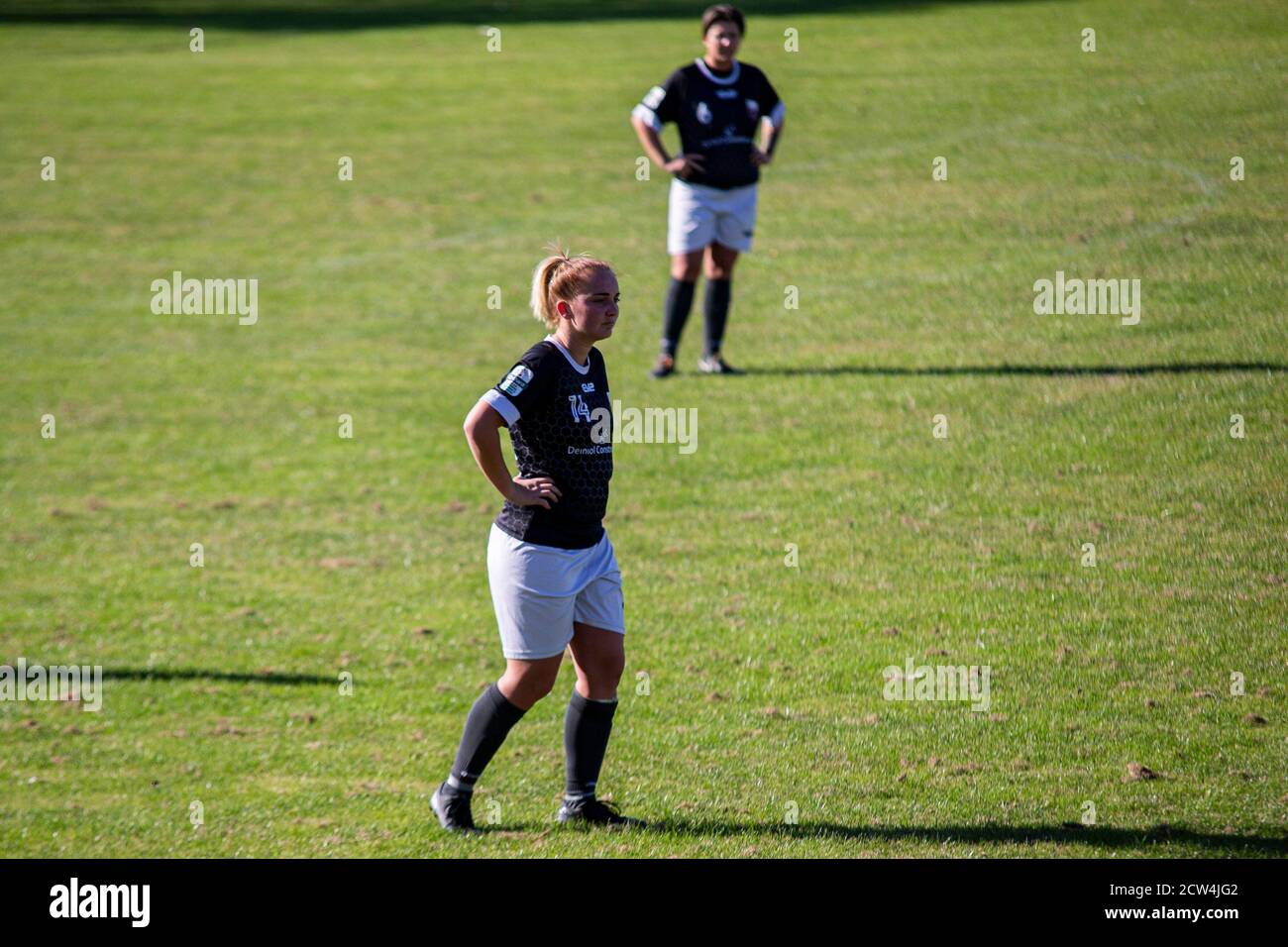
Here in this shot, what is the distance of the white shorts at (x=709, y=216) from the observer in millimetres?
13273

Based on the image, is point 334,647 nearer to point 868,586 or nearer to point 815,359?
point 868,586

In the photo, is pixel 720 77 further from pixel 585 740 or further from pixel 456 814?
pixel 456 814

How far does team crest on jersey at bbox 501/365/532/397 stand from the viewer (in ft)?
20.3

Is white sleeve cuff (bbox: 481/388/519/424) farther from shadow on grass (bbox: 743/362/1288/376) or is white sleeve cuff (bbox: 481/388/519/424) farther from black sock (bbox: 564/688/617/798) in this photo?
shadow on grass (bbox: 743/362/1288/376)

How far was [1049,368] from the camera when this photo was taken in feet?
43.0

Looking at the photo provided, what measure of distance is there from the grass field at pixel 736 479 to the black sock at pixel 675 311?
52 centimetres

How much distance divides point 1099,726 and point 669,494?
485 centimetres

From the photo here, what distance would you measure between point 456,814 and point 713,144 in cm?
791

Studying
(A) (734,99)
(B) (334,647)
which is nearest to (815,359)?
(A) (734,99)

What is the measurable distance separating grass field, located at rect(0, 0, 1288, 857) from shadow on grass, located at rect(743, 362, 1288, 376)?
0.21 feet

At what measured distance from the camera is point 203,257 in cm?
2006

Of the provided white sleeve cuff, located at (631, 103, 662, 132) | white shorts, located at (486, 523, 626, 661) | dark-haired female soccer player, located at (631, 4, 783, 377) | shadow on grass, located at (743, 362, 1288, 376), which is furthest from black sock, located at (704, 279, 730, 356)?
white shorts, located at (486, 523, 626, 661)

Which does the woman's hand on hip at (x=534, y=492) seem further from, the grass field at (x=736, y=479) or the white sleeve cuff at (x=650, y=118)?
the white sleeve cuff at (x=650, y=118)

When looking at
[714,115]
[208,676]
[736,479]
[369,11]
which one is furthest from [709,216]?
[369,11]
